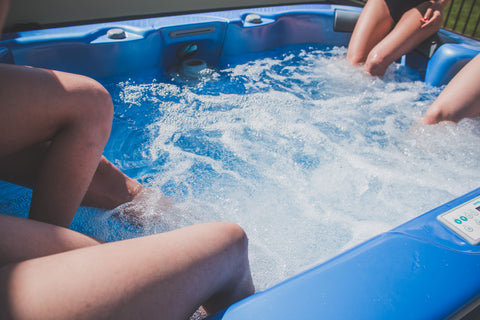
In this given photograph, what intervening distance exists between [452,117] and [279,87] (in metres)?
0.83

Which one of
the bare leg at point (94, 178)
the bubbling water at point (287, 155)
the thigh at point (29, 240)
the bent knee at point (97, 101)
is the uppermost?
the bent knee at point (97, 101)

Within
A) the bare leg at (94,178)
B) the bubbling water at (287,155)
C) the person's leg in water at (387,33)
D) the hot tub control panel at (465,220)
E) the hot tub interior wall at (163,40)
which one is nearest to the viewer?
the hot tub control panel at (465,220)

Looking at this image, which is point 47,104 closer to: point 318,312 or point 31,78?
point 31,78

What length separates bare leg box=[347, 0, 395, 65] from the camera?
1787 millimetres

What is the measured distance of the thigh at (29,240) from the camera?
18.1 inches

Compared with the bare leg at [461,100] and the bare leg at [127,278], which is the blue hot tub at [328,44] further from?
the bare leg at [461,100]

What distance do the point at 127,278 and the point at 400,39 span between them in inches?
72.1

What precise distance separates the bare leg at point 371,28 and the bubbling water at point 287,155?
98mm

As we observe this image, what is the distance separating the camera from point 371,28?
1787 millimetres

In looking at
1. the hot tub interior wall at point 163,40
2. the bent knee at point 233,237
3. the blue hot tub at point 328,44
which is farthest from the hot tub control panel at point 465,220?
the hot tub interior wall at point 163,40

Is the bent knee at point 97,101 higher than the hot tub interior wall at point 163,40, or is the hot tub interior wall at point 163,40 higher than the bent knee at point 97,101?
the bent knee at point 97,101

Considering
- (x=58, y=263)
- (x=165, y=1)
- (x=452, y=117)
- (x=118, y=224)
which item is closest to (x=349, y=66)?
(x=452, y=117)

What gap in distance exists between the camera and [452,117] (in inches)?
53.2

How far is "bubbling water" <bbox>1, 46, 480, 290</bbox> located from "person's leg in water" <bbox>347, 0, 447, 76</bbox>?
0.09m
